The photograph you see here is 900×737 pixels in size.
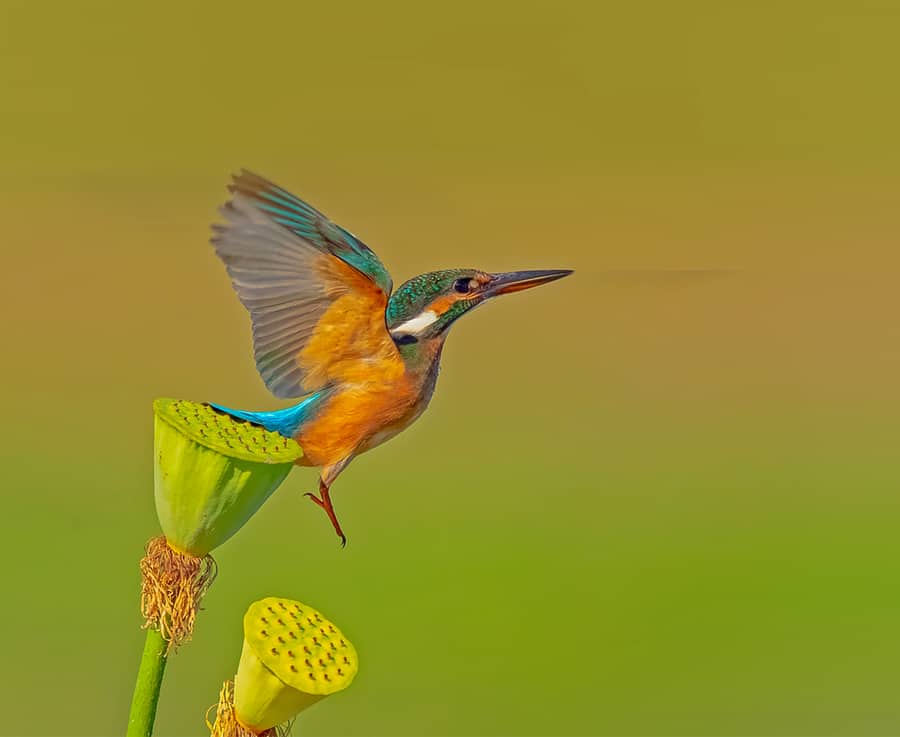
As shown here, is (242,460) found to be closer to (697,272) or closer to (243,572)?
(697,272)

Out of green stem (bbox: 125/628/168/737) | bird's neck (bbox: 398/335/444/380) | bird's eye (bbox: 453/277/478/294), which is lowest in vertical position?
green stem (bbox: 125/628/168/737)

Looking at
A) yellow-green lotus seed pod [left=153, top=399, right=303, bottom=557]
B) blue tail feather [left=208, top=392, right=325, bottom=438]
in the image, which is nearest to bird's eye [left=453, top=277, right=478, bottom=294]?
blue tail feather [left=208, top=392, right=325, bottom=438]

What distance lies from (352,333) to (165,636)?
11.8 inches

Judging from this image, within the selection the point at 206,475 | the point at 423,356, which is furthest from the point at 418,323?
the point at 206,475

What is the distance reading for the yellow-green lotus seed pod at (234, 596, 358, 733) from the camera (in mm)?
653

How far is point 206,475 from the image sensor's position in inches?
25.6

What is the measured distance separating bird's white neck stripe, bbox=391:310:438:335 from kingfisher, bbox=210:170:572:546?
0.01 meters

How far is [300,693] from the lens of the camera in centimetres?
65

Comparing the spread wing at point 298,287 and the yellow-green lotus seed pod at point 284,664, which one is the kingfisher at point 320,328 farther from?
the yellow-green lotus seed pod at point 284,664

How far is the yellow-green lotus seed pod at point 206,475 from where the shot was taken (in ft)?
2.14

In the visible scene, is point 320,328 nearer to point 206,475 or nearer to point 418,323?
point 418,323

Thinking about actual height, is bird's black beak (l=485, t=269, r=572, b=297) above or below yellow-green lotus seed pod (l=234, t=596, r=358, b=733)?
above

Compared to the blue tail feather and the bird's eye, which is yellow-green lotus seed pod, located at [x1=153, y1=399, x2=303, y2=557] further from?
the bird's eye

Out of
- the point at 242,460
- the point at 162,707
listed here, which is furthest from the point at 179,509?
the point at 162,707
